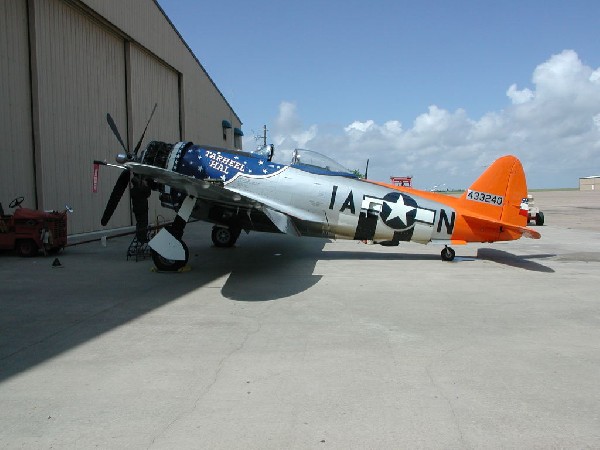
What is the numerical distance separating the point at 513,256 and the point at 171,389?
10735 mm

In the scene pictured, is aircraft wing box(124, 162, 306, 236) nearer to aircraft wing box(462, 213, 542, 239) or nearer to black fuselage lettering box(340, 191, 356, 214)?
black fuselage lettering box(340, 191, 356, 214)

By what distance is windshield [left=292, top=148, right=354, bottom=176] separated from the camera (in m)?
10.7

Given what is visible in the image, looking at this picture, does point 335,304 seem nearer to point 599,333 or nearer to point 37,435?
point 599,333

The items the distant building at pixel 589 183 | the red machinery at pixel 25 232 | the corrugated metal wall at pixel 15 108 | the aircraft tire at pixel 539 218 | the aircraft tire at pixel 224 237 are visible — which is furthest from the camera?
the distant building at pixel 589 183

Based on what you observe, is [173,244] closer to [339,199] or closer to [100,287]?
[100,287]

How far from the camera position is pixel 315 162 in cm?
1076

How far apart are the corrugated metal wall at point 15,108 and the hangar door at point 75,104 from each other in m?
0.34

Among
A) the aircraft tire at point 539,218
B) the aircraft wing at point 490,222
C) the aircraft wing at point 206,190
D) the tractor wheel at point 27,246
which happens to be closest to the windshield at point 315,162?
the aircraft wing at point 206,190

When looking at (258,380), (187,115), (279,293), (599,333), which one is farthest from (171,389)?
(187,115)

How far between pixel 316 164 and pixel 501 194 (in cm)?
449

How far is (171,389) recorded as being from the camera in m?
3.68

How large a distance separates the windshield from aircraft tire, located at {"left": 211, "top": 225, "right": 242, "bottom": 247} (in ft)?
10.8

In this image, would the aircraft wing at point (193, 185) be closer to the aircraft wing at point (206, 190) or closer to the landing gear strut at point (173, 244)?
the aircraft wing at point (206, 190)

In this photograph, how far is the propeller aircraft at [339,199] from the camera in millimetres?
10188
